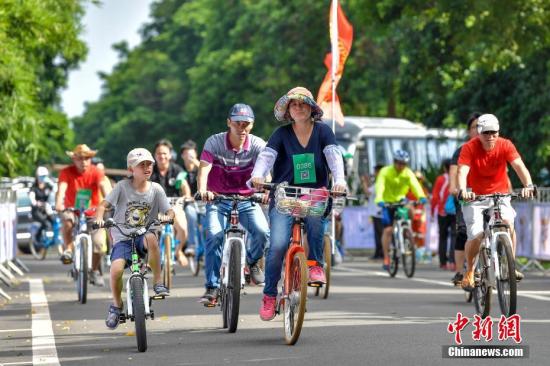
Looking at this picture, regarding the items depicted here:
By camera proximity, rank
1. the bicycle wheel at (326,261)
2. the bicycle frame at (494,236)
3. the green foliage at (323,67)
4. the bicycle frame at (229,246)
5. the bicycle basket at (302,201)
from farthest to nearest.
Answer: the green foliage at (323,67) < the bicycle wheel at (326,261) < the bicycle frame at (494,236) < the bicycle frame at (229,246) < the bicycle basket at (302,201)

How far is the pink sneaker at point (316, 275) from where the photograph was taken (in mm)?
12094

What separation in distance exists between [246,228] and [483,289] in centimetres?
217

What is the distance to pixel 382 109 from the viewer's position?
6109 cm

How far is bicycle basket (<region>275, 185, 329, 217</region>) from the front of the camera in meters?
11.9

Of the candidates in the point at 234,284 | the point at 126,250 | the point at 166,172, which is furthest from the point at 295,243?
the point at 166,172

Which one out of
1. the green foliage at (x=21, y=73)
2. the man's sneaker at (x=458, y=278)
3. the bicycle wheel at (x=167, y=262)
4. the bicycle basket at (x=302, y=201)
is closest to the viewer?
the bicycle basket at (x=302, y=201)

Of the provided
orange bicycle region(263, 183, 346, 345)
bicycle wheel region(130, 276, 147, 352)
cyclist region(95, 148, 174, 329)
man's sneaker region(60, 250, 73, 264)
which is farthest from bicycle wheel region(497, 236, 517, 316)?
man's sneaker region(60, 250, 73, 264)

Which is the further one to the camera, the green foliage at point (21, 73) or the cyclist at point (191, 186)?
the cyclist at point (191, 186)

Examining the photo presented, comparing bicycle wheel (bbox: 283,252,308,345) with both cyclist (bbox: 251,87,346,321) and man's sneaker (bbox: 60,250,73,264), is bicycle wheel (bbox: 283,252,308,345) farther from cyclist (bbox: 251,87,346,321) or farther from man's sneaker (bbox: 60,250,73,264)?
man's sneaker (bbox: 60,250,73,264)

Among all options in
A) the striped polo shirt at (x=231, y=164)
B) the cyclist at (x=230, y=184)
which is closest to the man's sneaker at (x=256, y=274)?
the cyclist at (x=230, y=184)

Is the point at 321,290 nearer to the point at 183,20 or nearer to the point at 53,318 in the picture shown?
the point at 53,318

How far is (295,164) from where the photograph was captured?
1232 centimetres

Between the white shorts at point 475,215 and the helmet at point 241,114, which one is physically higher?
the helmet at point 241,114

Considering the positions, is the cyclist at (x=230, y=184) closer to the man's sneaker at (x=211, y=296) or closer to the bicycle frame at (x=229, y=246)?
the man's sneaker at (x=211, y=296)
